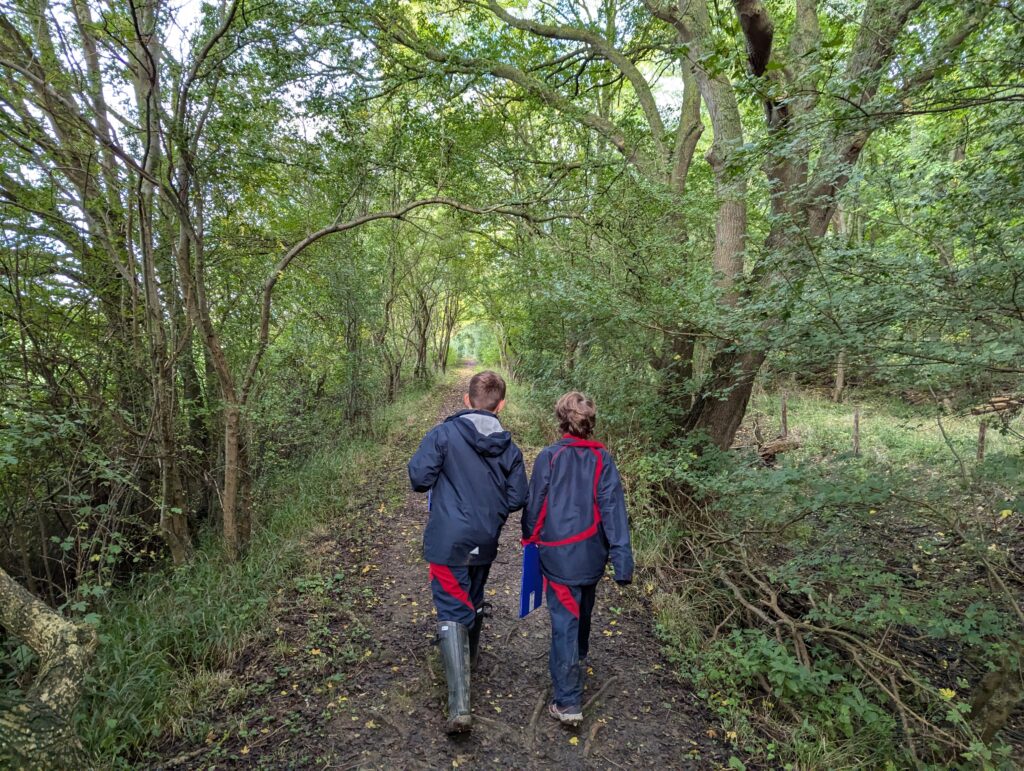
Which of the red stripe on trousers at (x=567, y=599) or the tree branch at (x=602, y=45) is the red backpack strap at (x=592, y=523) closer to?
the red stripe on trousers at (x=567, y=599)

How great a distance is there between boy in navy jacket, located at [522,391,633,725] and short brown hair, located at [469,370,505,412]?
1.43 ft

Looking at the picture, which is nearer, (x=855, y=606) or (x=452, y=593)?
(x=452, y=593)

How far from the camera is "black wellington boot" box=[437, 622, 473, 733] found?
2.46 meters

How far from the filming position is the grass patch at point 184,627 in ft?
8.28

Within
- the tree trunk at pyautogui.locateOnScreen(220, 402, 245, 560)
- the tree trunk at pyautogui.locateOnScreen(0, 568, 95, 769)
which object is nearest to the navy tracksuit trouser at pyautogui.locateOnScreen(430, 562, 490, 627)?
the tree trunk at pyautogui.locateOnScreen(0, 568, 95, 769)

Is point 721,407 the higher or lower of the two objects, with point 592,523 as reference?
higher

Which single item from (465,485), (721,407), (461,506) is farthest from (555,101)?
(461,506)

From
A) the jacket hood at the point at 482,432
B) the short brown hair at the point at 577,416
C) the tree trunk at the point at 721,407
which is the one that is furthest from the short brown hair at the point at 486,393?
the tree trunk at the point at 721,407

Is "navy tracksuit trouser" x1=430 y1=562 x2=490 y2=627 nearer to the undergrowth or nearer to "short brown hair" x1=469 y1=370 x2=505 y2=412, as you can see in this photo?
"short brown hair" x1=469 y1=370 x2=505 y2=412

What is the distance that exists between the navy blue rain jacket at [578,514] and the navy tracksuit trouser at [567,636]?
0.09 m

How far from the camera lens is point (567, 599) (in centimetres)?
263

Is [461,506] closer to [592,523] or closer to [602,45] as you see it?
[592,523]

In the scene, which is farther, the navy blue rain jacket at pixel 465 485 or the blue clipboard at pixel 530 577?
the blue clipboard at pixel 530 577

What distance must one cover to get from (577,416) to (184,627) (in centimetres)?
328
